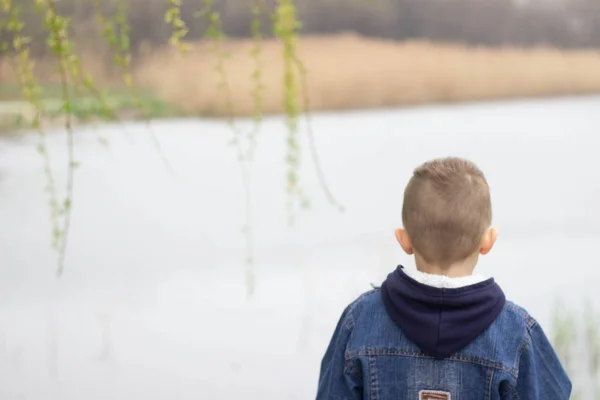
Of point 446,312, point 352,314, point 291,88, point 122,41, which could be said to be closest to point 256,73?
point 291,88

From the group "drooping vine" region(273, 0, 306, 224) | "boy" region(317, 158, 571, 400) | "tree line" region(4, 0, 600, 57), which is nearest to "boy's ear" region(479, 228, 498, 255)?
"boy" region(317, 158, 571, 400)

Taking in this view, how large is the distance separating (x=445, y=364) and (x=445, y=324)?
70 mm

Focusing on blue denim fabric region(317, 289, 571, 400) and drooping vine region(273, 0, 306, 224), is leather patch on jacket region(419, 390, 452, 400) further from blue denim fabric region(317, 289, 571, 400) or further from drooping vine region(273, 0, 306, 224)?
drooping vine region(273, 0, 306, 224)

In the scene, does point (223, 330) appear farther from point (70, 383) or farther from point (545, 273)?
point (545, 273)

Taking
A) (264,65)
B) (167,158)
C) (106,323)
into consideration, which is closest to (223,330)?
(106,323)

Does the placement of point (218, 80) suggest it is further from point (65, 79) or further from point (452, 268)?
point (452, 268)

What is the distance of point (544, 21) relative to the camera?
2189 mm

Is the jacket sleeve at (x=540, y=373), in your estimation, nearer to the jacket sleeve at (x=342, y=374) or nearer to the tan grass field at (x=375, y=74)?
the jacket sleeve at (x=342, y=374)

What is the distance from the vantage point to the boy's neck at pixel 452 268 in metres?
1.24

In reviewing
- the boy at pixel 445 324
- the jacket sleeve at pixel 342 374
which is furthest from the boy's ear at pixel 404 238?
the jacket sleeve at pixel 342 374

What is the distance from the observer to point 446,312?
122 centimetres

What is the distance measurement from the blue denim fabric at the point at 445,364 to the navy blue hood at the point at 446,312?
2 centimetres

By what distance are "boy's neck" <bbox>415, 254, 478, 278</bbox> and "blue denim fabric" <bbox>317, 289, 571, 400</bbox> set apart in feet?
0.26

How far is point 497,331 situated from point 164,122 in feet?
3.65
